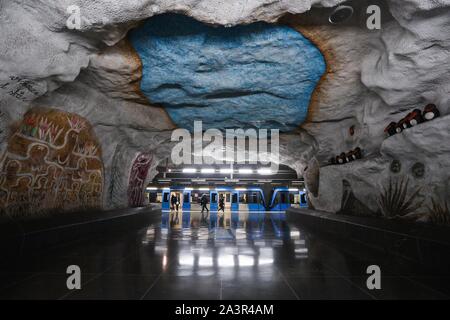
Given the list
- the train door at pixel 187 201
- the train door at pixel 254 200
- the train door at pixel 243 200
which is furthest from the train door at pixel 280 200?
the train door at pixel 187 201

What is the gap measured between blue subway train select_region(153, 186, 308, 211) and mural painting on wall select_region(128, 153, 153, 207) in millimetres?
10725

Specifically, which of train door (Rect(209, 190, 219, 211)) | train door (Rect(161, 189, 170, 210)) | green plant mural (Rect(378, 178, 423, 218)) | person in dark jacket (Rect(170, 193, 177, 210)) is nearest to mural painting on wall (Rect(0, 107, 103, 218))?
green plant mural (Rect(378, 178, 423, 218))

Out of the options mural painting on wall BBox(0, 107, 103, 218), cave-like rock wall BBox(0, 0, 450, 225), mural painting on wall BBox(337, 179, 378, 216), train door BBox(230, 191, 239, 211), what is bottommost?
train door BBox(230, 191, 239, 211)

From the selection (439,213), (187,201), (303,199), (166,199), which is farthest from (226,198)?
(439,213)

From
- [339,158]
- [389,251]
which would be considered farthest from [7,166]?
[339,158]

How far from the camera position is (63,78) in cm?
516

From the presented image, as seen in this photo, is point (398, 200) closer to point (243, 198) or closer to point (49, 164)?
point (49, 164)

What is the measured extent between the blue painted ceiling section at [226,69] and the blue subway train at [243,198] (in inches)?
602

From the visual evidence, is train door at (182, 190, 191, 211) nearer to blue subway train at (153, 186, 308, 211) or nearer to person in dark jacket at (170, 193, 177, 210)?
blue subway train at (153, 186, 308, 211)

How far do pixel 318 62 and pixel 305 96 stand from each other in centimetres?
151

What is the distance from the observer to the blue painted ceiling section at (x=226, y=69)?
501cm

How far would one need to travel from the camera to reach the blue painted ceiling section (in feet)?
16.4

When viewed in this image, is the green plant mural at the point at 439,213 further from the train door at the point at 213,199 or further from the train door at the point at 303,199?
the train door at the point at 213,199

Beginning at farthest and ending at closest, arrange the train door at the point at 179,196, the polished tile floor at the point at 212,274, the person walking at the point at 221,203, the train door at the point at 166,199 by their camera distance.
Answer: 1. the train door at the point at 179,196
2. the train door at the point at 166,199
3. the person walking at the point at 221,203
4. the polished tile floor at the point at 212,274
